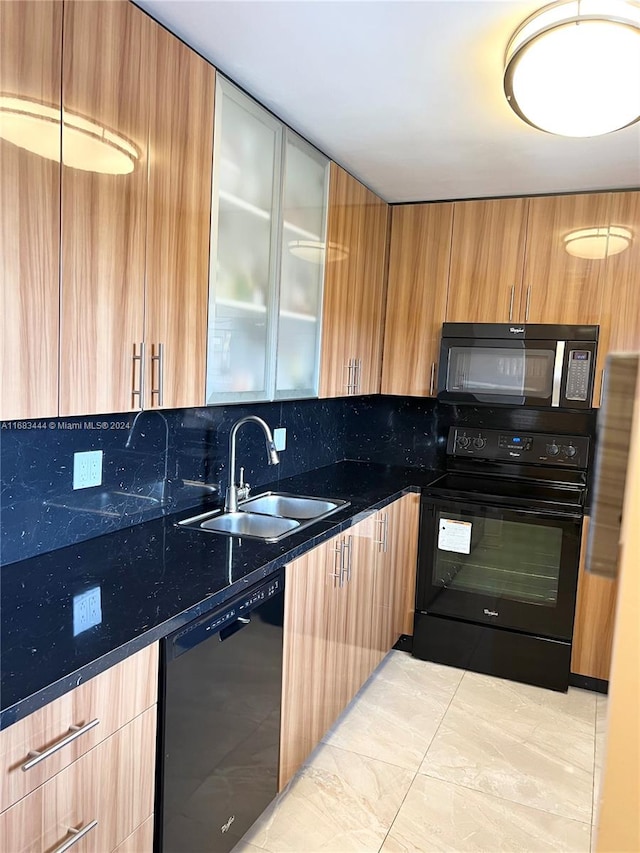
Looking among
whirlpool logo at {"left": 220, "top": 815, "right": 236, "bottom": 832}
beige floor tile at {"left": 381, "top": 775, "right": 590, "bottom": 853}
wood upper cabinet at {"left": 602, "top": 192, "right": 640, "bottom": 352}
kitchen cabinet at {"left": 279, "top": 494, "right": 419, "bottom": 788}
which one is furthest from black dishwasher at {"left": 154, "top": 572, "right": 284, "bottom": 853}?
wood upper cabinet at {"left": 602, "top": 192, "right": 640, "bottom": 352}

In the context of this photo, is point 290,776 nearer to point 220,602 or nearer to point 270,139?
point 220,602

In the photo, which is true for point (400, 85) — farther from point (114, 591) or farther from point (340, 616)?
point (340, 616)

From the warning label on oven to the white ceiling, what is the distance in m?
1.64

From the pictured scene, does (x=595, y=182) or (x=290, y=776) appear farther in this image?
(x=595, y=182)

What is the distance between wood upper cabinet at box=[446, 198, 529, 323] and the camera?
10.3 ft

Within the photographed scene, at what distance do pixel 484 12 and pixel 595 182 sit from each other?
1.56 m

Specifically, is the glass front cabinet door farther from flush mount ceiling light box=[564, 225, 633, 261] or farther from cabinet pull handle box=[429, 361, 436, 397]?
flush mount ceiling light box=[564, 225, 633, 261]

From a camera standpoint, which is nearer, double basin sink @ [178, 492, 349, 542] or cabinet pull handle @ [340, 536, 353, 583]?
double basin sink @ [178, 492, 349, 542]

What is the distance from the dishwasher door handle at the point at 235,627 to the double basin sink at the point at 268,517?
33cm

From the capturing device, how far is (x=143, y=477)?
7.00 ft

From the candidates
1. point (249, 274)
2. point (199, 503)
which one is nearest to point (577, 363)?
point (249, 274)

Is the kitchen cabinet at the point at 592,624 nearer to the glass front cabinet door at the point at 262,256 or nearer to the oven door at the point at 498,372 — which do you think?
the oven door at the point at 498,372

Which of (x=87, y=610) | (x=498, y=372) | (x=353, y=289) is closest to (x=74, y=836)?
(x=87, y=610)

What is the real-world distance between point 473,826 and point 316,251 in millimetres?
2193
